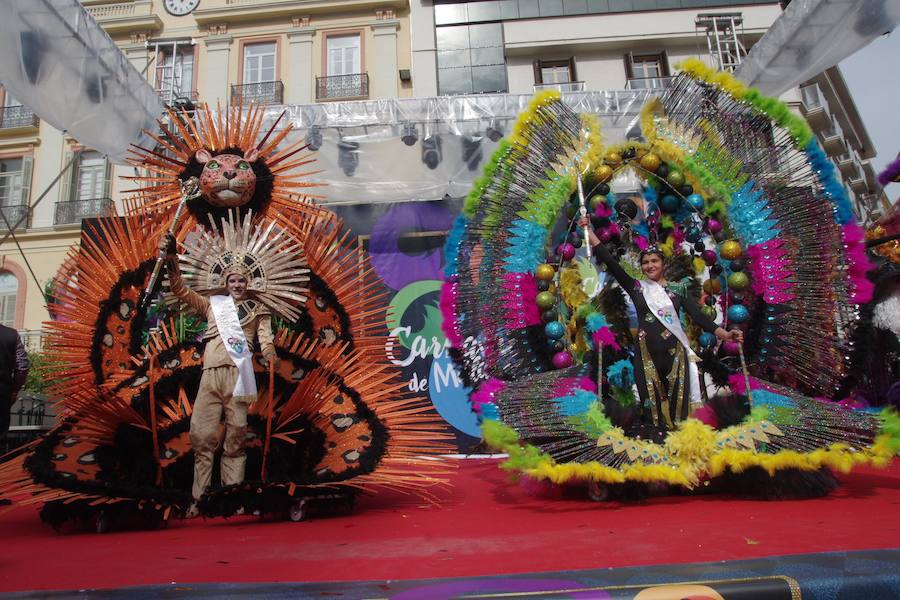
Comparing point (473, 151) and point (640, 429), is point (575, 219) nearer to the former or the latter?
point (640, 429)

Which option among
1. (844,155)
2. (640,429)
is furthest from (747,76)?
(844,155)

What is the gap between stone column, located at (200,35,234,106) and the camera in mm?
15664

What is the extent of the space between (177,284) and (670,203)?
3.21m

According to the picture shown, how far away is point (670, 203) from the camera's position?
165 inches

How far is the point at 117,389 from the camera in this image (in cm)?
349

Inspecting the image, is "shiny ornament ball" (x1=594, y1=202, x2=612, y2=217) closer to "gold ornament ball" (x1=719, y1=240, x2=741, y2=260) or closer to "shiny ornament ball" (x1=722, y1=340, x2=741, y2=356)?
"gold ornament ball" (x1=719, y1=240, x2=741, y2=260)

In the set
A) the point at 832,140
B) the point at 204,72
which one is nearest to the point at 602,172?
the point at 204,72

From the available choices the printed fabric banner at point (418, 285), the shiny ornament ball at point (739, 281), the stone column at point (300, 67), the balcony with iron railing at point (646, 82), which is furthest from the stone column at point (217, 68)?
the shiny ornament ball at point (739, 281)

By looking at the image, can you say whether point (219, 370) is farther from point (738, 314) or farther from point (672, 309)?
point (738, 314)

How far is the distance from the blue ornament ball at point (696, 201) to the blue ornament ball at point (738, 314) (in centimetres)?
70

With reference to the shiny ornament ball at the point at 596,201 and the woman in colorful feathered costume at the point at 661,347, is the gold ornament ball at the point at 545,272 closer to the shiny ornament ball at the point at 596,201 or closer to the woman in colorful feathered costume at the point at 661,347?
the woman in colorful feathered costume at the point at 661,347

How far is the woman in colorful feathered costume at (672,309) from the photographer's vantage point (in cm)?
317

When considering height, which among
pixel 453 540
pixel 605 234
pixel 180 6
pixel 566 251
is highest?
pixel 180 6

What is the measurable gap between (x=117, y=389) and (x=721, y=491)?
3.53 meters
